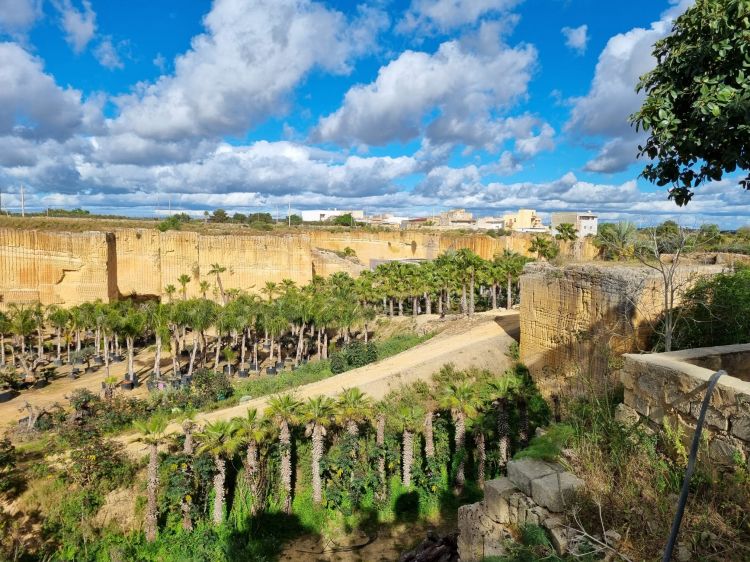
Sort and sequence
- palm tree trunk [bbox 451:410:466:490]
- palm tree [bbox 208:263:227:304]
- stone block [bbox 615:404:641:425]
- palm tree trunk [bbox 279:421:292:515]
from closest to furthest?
stone block [bbox 615:404:641:425]
palm tree trunk [bbox 279:421:292:515]
palm tree trunk [bbox 451:410:466:490]
palm tree [bbox 208:263:227:304]

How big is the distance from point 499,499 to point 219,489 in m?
8.34

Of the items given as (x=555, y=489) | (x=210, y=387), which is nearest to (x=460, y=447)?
(x=555, y=489)

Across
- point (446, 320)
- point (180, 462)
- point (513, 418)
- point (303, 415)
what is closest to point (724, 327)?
point (513, 418)

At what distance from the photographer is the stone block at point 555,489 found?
379 cm

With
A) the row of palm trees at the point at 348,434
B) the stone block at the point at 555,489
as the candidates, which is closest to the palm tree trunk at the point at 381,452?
the row of palm trees at the point at 348,434

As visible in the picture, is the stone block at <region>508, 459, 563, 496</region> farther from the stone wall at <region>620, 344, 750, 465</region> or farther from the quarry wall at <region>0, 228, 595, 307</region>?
the quarry wall at <region>0, 228, 595, 307</region>

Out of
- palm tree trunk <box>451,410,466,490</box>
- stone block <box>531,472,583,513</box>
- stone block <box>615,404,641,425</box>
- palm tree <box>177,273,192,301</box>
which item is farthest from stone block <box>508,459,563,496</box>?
palm tree <box>177,273,192,301</box>

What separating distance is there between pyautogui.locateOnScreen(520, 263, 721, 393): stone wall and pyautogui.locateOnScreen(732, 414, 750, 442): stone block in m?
3.67

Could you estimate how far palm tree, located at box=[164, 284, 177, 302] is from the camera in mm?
29272

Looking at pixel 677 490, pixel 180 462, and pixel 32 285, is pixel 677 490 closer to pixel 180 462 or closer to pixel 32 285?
pixel 180 462

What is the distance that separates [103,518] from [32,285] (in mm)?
22870

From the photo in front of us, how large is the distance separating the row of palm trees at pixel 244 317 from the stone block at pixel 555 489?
19.7 m

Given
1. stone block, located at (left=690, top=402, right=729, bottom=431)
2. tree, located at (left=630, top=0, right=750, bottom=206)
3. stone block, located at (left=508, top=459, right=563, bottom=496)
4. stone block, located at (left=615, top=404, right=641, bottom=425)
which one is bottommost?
stone block, located at (left=508, top=459, right=563, bottom=496)

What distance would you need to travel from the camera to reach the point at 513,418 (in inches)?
510
